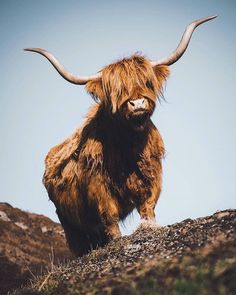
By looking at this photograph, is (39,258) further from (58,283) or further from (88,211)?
(58,283)

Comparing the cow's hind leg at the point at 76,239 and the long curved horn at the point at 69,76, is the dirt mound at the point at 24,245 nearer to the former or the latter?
the cow's hind leg at the point at 76,239

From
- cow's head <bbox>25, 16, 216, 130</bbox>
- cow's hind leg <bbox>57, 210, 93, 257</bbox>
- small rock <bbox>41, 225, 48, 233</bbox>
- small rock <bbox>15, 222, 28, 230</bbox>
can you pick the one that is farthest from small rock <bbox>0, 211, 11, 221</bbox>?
cow's head <bbox>25, 16, 216, 130</bbox>

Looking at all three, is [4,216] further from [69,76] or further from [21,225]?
[69,76]

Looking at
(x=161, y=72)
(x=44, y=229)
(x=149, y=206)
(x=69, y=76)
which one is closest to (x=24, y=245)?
(x=44, y=229)

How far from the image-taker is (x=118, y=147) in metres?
8.05

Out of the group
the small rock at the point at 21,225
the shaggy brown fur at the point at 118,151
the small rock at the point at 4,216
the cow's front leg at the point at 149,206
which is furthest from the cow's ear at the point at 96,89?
the small rock at the point at 21,225

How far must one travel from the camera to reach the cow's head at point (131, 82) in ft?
24.3

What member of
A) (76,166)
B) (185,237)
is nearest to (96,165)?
(76,166)

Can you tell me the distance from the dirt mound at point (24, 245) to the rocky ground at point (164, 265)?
29.5ft

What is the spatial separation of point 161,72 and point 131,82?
0.89m

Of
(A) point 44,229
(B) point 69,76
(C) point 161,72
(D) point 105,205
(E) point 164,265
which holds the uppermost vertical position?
(A) point 44,229

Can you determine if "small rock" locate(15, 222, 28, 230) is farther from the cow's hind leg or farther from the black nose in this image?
the black nose

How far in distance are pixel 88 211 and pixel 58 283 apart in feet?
11.9

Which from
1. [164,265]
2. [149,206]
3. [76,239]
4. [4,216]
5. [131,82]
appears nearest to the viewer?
[164,265]
